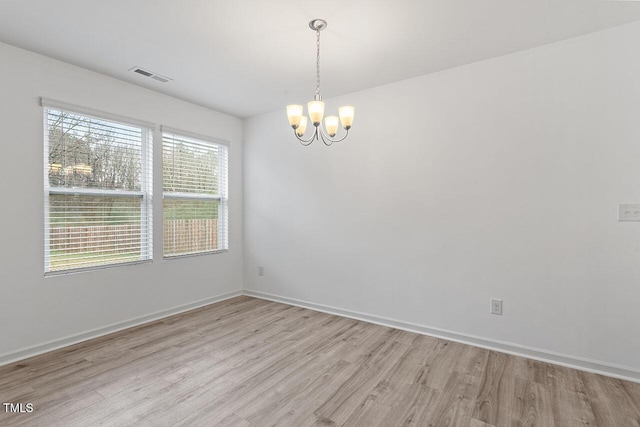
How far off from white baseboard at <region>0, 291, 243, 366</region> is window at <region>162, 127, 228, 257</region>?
682 millimetres

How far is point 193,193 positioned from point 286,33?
2.44 m

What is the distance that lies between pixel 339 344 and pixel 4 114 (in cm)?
352

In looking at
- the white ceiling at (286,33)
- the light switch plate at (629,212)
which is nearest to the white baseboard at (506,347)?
the light switch plate at (629,212)

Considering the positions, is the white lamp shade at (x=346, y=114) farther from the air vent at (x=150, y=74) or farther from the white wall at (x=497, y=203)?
the air vent at (x=150, y=74)

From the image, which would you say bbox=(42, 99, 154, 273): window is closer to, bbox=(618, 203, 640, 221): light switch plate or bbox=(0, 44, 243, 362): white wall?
bbox=(0, 44, 243, 362): white wall

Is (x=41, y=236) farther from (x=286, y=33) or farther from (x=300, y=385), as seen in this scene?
(x=286, y=33)

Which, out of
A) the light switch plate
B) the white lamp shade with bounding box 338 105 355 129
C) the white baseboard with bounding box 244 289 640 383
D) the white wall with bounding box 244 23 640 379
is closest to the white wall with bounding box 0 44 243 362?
the white wall with bounding box 244 23 640 379

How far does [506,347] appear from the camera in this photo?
2732 mm

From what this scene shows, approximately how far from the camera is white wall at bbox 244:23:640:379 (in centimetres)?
236

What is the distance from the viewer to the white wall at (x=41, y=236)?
253 cm

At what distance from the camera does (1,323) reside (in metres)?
2.47

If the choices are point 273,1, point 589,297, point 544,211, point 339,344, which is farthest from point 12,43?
point 589,297

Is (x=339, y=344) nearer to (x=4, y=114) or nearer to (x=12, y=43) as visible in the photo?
(x=4, y=114)

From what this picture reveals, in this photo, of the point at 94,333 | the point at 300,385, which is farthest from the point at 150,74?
the point at 300,385
